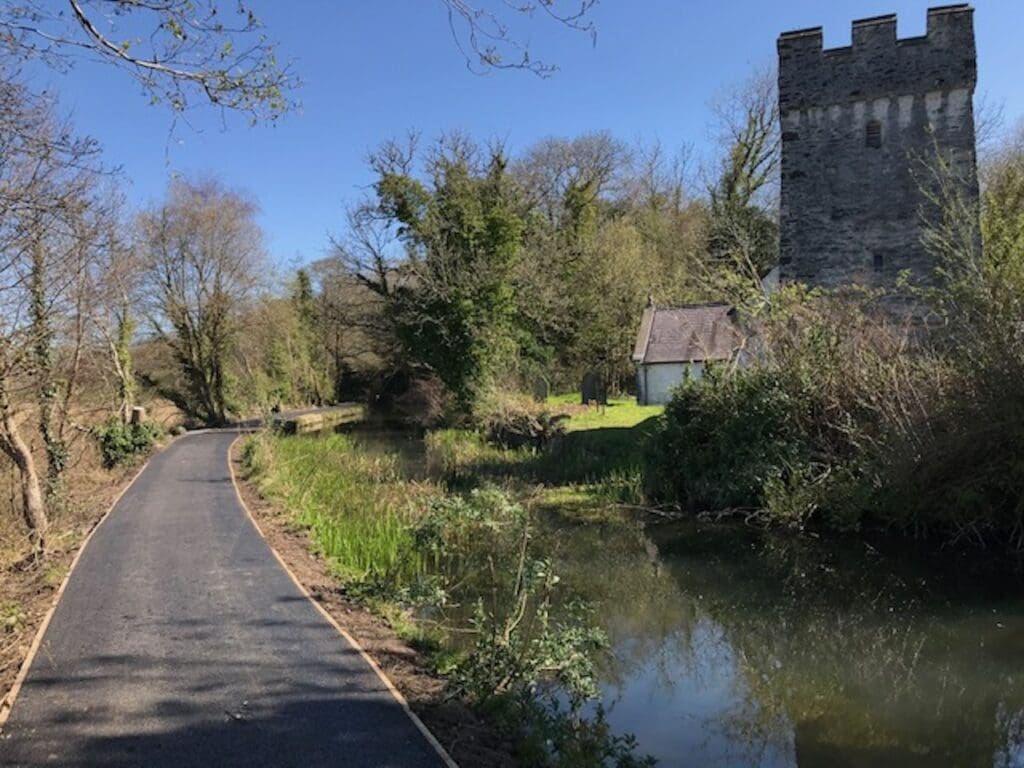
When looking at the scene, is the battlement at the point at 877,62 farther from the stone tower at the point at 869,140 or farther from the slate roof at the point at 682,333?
the slate roof at the point at 682,333

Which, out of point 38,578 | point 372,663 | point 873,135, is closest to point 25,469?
point 38,578

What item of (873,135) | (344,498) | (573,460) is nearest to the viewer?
(344,498)

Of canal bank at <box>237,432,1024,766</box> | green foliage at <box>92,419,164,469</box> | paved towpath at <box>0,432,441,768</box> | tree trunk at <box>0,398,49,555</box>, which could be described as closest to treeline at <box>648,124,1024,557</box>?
canal bank at <box>237,432,1024,766</box>

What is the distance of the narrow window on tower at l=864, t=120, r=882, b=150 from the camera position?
59.6 feet

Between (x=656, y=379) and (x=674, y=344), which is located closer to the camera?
(x=656, y=379)

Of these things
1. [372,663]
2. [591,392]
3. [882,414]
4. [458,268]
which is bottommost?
[372,663]

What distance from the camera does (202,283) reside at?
3509 centimetres

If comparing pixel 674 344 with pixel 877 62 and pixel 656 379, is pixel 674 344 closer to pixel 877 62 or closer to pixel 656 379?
pixel 656 379

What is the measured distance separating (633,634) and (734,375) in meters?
8.48

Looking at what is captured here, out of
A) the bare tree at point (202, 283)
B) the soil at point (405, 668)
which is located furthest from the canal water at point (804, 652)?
the bare tree at point (202, 283)

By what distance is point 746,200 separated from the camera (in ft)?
122

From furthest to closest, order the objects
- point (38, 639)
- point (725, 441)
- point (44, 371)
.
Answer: point (725, 441), point (44, 371), point (38, 639)

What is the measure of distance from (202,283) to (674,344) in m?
21.1

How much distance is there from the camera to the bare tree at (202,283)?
3375 cm
